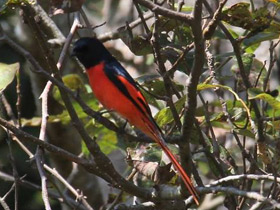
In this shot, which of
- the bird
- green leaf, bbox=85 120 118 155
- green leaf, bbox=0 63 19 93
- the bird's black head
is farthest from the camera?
green leaf, bbox=85 120 118 155

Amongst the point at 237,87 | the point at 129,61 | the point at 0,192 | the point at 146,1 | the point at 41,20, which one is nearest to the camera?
the point at 146,1

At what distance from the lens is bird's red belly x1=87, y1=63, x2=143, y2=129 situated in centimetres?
383

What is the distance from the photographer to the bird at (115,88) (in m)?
3.67

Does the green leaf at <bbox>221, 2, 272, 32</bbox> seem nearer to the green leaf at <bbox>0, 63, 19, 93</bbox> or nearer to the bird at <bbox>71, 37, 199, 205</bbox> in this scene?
the bird at <bbox>71, 37, 199, 205</bbox>

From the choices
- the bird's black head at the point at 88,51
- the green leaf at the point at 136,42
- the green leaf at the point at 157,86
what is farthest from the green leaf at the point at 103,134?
the green leaf at the point at 136,42

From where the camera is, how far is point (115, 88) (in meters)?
3.89

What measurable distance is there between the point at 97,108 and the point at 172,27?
978mm

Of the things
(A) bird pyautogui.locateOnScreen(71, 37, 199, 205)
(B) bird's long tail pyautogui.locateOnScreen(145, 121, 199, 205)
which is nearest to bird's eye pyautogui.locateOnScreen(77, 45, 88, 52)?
(A) bird pyautogui.locateOnScreen(71, 37, 199, 205)

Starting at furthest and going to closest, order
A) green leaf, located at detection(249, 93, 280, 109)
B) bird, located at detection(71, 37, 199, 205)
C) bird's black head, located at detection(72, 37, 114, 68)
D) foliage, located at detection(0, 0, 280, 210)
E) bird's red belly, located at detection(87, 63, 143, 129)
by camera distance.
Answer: bird's black head, located at detection(72, 37, 114, 68) < bird's red belly, located at detection(87, 63, 143, 129) < bird, located at detection(71, 37, 199, 205) < green leaf, located at detection(249, 93, 280, 109) < foliage, located at detection(0, 0, 280, 210)

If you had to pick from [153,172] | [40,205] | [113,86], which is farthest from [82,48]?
[40,205]

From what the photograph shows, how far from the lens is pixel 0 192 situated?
24.0 ft

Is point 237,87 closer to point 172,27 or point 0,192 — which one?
point 172,27

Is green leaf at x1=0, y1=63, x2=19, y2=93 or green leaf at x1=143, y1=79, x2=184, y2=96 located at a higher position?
green leaf at x1=0, y1=63, x2=19, y2=93

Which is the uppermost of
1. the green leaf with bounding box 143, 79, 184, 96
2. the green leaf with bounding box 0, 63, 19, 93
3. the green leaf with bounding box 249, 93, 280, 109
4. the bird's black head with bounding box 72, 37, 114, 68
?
the green leaf with bounding box 0, 63, 19, 93
